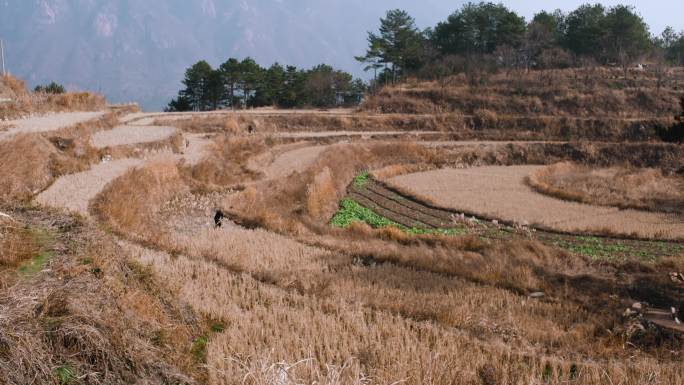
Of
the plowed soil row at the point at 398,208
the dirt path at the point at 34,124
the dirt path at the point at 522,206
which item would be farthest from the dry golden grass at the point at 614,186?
the dirt path at the point at 34,124

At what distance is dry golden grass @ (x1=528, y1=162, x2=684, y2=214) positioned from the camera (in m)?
20.0

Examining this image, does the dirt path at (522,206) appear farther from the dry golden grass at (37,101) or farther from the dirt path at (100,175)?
the dry golden grass at (37,101)

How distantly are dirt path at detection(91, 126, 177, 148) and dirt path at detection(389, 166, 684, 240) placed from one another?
987 cm

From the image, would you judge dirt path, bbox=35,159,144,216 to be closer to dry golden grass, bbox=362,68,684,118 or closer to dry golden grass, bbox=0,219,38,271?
dry golden grass, bbox=0,219,38,271

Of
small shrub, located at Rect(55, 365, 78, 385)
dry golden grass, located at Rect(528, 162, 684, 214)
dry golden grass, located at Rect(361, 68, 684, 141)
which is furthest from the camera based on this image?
dry golden grass, located at Rect(361, 68, 684, 141)

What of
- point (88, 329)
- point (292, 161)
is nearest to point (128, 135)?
point (292, 161)

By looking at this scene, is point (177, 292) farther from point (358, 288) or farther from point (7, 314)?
point (358, 288)

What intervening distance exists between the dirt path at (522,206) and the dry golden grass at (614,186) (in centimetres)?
62

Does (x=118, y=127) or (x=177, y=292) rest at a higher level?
(x=118, y=127)

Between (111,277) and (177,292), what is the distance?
1199mm

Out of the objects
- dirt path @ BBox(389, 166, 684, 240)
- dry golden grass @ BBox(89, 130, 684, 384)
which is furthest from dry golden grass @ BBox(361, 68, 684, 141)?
A: dry golden grass @ BBox(89, 130, 684, 384)

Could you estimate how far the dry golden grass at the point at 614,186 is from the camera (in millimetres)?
20000

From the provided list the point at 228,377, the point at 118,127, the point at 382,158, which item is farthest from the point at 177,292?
the point at 382,158

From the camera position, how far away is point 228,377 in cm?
427
